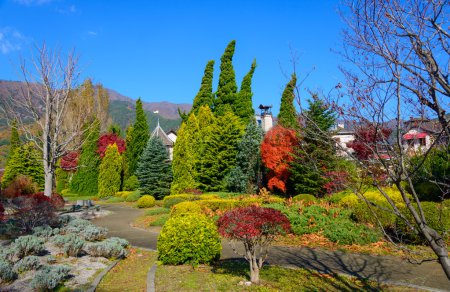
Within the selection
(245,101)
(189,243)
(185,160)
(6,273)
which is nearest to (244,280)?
(189,243)

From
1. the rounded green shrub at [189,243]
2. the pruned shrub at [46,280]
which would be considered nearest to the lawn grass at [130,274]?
the rounded green shrub at [189,243]

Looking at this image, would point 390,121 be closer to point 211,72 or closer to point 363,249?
point 363,249

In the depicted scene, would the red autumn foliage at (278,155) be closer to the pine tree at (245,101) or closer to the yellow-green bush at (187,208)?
the yellow-green bush at (187,208)

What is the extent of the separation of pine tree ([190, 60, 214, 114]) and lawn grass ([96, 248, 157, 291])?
1043 inches

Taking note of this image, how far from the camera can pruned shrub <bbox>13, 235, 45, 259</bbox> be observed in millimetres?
7248

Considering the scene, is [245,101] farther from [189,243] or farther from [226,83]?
[189,243]

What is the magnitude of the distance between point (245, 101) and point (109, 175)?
15.3 meters

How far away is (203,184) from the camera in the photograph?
25.0 m

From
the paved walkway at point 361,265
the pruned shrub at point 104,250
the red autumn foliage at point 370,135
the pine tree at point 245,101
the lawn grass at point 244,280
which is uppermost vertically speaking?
the pine tree at point 245,101

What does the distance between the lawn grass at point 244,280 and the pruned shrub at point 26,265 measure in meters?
2.40

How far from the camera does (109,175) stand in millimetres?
31141

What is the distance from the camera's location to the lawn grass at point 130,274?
5977mm

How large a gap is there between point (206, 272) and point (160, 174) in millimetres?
20343

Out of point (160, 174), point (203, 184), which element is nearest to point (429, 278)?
point (203, 184)
